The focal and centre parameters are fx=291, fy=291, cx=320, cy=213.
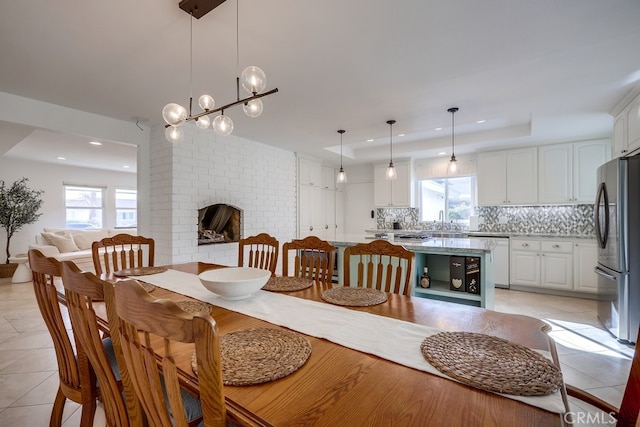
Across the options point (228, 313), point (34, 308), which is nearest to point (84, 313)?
point (228, 313)

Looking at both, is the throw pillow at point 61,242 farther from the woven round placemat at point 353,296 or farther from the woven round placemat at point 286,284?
the woven round placemat at point 353,296

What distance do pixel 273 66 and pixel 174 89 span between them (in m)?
1.03

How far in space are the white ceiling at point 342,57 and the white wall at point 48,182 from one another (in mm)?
3327

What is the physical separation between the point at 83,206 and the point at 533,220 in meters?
9.45

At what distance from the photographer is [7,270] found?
538cm

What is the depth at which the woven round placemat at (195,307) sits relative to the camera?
4.10 feet

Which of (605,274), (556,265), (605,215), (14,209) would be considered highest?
(14,209)

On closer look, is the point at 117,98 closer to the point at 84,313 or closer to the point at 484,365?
the point at 84,313

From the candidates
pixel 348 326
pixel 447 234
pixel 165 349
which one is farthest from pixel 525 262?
pixel 165 349

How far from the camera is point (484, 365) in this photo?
2.60ft

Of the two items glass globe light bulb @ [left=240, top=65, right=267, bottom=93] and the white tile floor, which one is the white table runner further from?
the white tile floor

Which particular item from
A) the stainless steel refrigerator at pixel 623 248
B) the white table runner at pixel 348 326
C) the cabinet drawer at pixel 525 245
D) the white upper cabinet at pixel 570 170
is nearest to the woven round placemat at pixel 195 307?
the white table runner at pixel 348 326

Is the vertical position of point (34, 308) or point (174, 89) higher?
point (174, 89)

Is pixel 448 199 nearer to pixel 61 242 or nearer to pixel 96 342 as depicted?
pixel 96 342
